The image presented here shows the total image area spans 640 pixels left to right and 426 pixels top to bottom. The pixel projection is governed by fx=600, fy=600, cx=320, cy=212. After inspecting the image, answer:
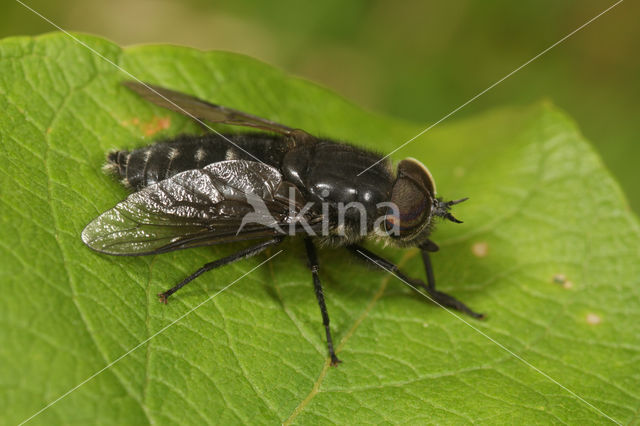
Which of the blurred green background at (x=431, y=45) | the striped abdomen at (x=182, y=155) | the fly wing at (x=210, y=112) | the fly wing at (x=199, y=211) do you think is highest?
the blurred green background at (x=431, y=45)

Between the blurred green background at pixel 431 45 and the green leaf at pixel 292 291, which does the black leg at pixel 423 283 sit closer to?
the green leaf at pixel 292 291

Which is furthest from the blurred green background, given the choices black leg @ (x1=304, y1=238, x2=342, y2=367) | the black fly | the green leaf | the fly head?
black leg @ (x1=304, y1=238, x2=342, y2=367)

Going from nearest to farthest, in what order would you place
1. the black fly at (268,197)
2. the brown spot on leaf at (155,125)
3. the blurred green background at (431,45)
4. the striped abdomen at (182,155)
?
1. the black fly at (268,197)
2. the striped abdomen at (182,155)
3. the brown spot on leaf at (155,125)
4. the blurred green background at (431,45)

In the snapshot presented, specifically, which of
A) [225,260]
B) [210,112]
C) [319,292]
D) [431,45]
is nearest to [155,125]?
[210,112]

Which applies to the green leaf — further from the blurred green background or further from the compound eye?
the blurred green background

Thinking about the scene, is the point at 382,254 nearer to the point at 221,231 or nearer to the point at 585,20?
the point at 221,231

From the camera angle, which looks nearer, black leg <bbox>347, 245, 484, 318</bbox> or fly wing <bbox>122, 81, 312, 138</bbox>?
black leg <bbox>347, 245, 484, 318</bbox>

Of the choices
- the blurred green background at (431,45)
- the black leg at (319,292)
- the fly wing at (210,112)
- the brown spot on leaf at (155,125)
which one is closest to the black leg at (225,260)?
the black leg at (319,292)
